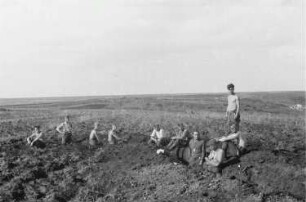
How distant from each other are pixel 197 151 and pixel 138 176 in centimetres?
275

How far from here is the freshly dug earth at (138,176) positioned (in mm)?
14156

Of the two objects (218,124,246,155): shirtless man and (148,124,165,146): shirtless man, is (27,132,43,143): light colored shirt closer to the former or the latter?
(148,124,165,146): shirtless man

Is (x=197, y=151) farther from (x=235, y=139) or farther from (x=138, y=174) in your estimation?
(x=138, y=174)

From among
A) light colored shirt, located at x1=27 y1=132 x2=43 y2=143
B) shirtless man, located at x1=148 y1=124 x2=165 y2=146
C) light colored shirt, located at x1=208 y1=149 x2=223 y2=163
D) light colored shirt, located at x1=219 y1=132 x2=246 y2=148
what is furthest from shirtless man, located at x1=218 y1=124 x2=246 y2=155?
light colored shirt, located at x1=27 y1=132 x2=43 y2=143

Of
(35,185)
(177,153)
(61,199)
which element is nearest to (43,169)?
(35,185)

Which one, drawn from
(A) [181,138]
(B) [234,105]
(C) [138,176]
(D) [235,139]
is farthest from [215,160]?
(C) [138,176]

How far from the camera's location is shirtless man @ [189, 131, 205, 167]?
15.9 metres

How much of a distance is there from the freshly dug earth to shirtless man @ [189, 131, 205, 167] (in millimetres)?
471

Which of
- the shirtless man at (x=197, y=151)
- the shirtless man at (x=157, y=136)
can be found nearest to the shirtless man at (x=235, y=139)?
the shirtless man at (x=197, y=151)

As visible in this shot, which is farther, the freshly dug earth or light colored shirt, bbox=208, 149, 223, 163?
light colored shirt, bbox=208, 149, 223, 163

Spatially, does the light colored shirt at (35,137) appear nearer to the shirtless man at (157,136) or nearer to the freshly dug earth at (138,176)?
the freshly dug earth at (138,176)

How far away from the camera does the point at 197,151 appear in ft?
52.7

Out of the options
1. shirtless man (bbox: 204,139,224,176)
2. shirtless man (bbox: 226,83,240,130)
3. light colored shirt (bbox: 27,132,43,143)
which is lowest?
shirtless man (bbox: 204,139,224,176)

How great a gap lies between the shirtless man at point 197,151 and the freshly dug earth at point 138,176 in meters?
0.47
